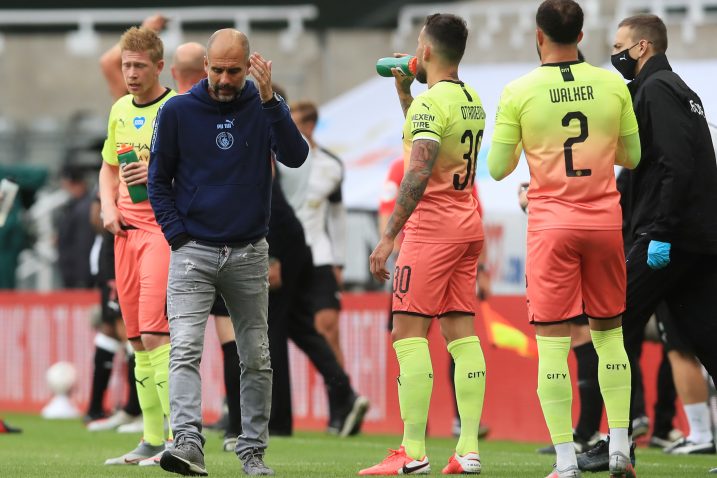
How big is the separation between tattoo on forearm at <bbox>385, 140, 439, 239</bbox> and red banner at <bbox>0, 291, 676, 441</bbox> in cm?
431

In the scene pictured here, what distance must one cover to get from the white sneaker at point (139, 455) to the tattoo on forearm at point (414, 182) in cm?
210

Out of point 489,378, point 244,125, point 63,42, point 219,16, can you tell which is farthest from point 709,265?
point 63,42

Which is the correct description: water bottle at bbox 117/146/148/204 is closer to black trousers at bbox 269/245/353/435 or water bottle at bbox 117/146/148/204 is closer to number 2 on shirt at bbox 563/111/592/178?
number 2 on shirt at bbox 563/111/592/178

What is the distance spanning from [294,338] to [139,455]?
10.8 feet

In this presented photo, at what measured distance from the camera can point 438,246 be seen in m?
8.33

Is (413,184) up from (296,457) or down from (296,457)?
up

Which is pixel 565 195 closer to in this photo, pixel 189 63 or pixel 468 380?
pixel 468 380

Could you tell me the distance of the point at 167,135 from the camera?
7961mm

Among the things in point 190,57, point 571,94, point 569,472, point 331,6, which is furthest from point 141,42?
point 331,6

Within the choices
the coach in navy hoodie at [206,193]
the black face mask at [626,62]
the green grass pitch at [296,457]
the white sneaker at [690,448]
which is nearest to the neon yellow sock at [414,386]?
the green grass pitch at [296,457]

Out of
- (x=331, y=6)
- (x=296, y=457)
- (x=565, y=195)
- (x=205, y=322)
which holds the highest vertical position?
(x=331, y=6)

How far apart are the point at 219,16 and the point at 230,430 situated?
13.9 metres

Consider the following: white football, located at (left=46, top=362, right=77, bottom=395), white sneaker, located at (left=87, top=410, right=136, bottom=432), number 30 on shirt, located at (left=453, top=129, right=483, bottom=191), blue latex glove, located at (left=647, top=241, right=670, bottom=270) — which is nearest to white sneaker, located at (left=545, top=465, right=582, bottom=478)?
blue latex glove, located at (left=647, top=241, right=670, bottom=270)

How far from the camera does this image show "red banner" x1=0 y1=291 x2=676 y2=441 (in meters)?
12.7
